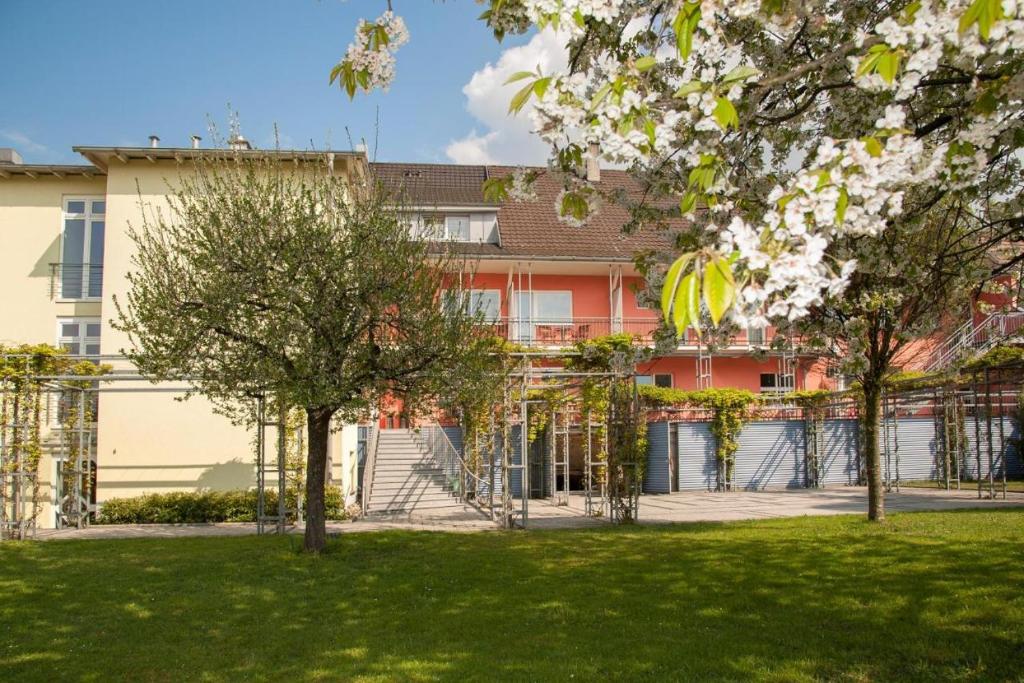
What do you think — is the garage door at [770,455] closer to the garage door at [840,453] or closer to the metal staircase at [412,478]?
the garage door at [840,453]

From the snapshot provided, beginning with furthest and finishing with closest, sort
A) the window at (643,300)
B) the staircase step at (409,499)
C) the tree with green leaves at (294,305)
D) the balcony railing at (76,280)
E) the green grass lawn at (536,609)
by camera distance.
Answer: the balcony railing at (76,280)
the staircase step at (409,499)
the tree with green leaves at (294,305)
the window at (643,300)
the green grass lawn at (536,609)

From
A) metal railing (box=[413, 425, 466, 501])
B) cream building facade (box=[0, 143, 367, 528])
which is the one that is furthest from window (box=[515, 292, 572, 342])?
→ cream building facade (box=[0, 143, 367, 528])

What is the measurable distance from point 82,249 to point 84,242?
19 cm

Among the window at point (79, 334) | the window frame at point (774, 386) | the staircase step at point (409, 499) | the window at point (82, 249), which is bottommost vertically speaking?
the staircase step at point (409, 499)

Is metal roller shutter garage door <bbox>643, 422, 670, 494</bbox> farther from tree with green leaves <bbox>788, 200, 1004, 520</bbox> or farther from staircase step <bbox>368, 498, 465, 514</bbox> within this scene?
tree with green leaves <bbox>788, 200, 1004, 520</bbox>

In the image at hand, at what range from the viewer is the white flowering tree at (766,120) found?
8.98 ft

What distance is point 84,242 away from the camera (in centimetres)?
1909

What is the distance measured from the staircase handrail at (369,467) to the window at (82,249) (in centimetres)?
749

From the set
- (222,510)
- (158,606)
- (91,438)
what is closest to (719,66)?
(158,606)

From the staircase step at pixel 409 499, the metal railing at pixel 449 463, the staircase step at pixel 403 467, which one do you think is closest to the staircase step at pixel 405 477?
the staircase step at pixel 403 467

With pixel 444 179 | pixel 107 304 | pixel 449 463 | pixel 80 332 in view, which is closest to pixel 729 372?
pixel 449 463

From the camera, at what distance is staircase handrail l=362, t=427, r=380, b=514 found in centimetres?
1672

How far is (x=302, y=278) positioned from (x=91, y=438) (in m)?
10.5

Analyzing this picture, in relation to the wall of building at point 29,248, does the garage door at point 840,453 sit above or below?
below
